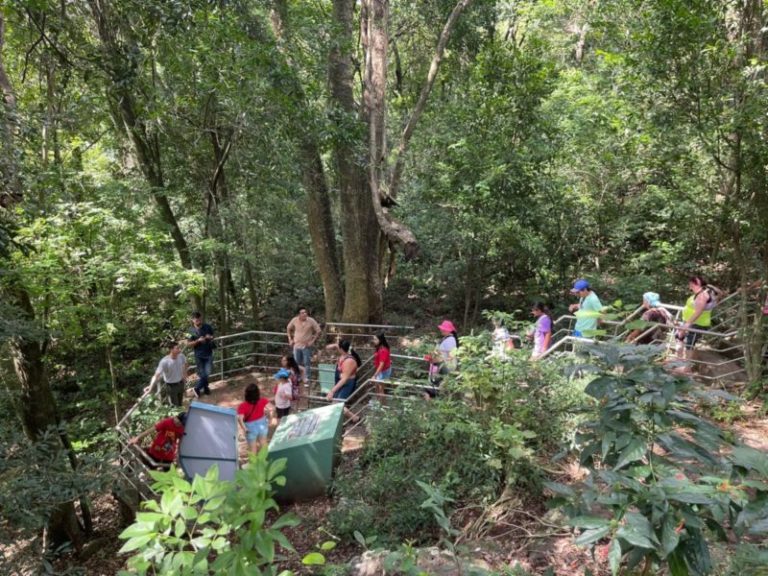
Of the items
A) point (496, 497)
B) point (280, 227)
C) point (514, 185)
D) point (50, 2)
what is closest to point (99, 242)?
point (50, 2)

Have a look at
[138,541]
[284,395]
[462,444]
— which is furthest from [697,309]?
[138,541]

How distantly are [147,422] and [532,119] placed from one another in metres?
8.99

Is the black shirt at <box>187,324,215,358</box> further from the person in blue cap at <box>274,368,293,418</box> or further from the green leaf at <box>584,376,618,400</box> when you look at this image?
the green leaf at <box>584,376,618,400</box>

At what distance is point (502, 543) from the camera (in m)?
4.23

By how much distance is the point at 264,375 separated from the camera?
435 inches

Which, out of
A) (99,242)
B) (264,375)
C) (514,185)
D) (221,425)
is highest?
(514,185)

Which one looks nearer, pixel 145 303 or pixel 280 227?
pixel 145 303

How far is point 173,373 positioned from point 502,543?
5634 mm

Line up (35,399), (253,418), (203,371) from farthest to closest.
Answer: (203,371) → (253,418) → (35,399)

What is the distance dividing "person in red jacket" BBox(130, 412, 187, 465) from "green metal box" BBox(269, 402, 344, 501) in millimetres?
1240

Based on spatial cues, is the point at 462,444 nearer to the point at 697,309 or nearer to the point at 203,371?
the point at 697,309

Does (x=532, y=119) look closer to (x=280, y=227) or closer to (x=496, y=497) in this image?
(x=280, y=227)

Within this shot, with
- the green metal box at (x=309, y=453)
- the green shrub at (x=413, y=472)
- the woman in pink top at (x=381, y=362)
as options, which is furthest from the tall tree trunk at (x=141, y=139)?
the green shrub at (x=413, y=472)

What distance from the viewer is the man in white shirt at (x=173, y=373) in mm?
7855
